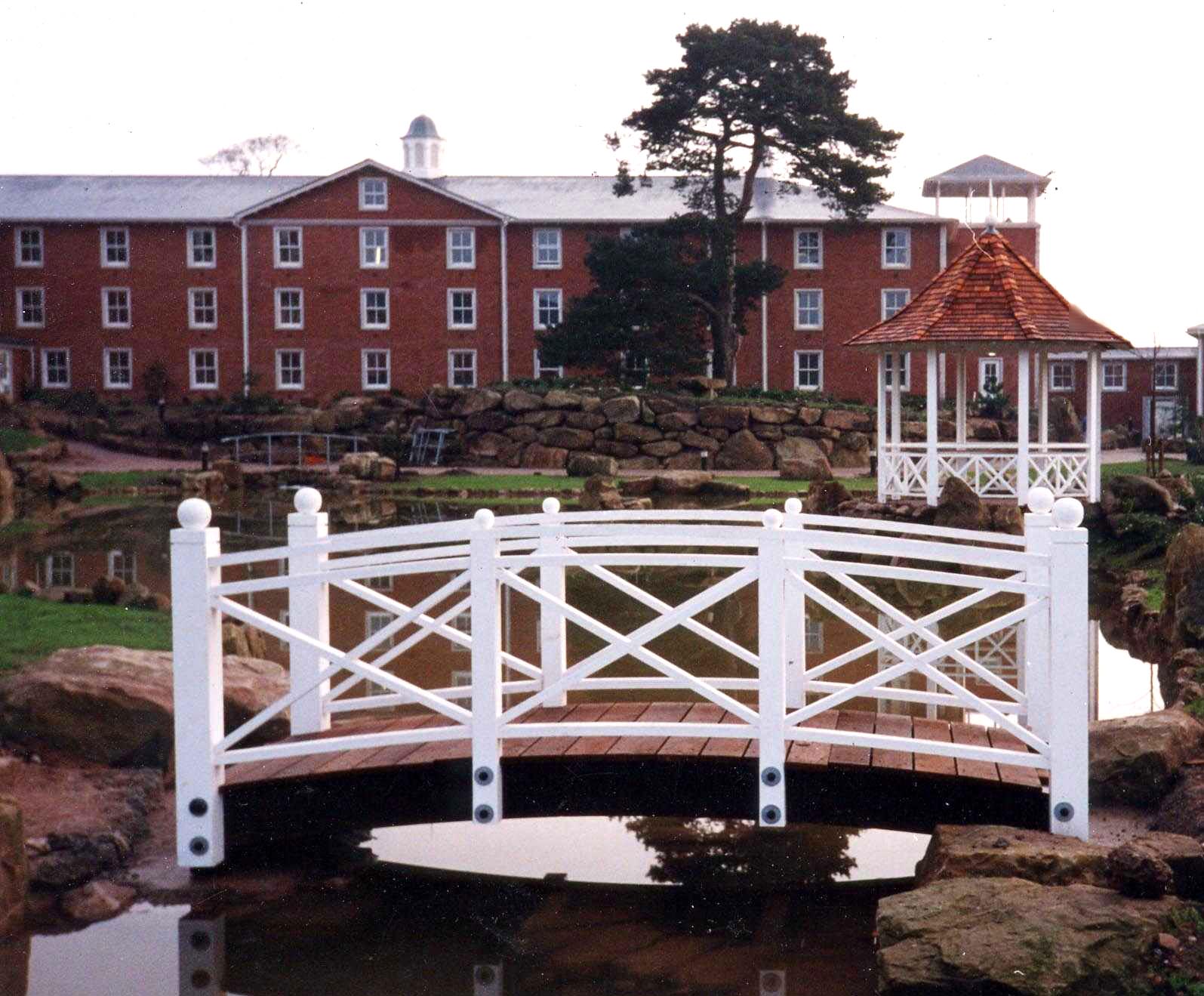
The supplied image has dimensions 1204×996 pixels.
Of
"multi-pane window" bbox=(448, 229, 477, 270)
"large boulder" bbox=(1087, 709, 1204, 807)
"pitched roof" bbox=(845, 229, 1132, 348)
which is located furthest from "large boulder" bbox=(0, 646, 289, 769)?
"multi-pane window" bbox=(448, 229, 477, 270)

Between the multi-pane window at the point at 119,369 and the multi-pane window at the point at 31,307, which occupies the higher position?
the multi-pane window at the point at 31,307

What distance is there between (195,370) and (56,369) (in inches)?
169

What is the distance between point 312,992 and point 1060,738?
357cm

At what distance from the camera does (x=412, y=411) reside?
130 feet

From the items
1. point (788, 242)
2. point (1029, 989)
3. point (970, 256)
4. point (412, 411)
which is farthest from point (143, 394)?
point (1029, 989)

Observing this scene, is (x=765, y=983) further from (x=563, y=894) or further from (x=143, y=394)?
(x=143, y=394)

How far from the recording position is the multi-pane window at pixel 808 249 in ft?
145

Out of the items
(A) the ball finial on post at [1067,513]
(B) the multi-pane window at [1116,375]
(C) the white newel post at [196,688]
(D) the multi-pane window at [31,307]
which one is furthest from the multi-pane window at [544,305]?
(A) the ball finial on post at [1067,513]

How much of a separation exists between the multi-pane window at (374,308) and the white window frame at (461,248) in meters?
2.16

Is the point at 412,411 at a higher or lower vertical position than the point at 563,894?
higher

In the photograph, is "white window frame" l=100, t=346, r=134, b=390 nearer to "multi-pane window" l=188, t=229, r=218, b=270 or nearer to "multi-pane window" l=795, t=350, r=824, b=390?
"multi-pane window" l=188, t=229, r=218, b=270

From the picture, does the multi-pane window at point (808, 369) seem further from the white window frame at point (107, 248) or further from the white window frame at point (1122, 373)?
the white window frame at point (107, 248)

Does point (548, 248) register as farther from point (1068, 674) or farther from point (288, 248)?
point (1068, 674)

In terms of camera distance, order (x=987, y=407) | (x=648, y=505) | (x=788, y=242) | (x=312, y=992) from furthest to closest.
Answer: (x=788, y=242)
(x=987, y=407)
(x=648, y=505)
(x=312, y=992)
